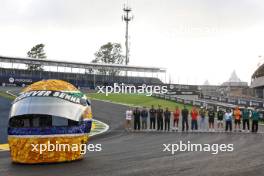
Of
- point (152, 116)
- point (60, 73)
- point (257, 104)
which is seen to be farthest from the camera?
point (60, 73)

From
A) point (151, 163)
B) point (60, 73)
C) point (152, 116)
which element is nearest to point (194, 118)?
point (152, 116)

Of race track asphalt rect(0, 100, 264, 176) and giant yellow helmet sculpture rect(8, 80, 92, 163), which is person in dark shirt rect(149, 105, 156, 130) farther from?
giant yellow helmet sculpture rect(8, 80, 92, 163)


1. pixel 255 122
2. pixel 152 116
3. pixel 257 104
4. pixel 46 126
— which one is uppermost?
pixel 46 126

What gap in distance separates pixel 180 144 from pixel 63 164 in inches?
267

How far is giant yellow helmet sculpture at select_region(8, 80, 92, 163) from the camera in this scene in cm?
1266

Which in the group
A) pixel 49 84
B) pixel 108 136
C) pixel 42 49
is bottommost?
pixel 108 136

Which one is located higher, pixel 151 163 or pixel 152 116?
pixel 152 116

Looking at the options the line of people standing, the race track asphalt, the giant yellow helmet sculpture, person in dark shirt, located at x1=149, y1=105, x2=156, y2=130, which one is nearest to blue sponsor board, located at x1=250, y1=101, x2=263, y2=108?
the line of people standing

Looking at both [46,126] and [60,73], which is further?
[60,73]

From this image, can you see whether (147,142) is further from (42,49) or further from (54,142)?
(42,49)

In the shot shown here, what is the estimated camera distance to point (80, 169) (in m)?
11.9

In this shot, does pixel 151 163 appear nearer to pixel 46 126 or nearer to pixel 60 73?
pixel 46 126

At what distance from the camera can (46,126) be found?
41.9 ft

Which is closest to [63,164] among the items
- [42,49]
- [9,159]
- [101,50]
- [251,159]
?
[9,159]
